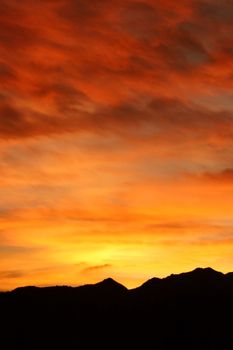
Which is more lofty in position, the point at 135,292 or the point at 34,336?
the point at 135,292

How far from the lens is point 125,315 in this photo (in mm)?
154750

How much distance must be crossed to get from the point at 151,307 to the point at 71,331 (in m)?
18.7

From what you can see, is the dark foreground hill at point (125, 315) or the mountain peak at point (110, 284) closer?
the dark foreground hill at point (125, 315)

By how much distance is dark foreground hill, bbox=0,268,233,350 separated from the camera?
14300cm

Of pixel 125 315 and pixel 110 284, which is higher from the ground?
pixel 110 284

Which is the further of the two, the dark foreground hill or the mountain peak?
the mountain peak

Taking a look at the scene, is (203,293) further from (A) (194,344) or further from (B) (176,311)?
(A) (194,344)

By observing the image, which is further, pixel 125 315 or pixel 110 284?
pixel 110 284

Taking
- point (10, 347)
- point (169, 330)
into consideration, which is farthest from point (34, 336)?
point (169, 330)

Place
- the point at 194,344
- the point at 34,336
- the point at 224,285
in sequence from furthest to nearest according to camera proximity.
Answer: the point at 224,285
the point at 34,336
the point at 194,344

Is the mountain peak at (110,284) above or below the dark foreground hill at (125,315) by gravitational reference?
above

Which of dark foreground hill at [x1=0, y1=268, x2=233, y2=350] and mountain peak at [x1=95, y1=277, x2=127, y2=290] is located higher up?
mountain peak at [x1=95, y1=277, x2=127, y2=290]

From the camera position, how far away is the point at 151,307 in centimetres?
15562

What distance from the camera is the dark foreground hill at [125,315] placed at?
143000mm
